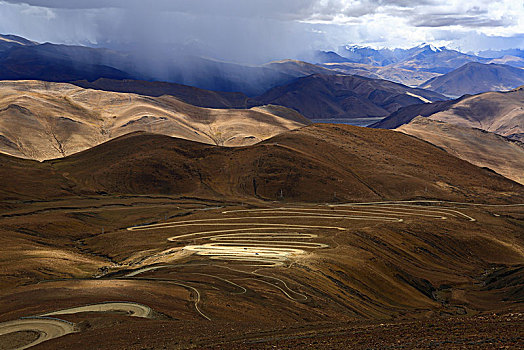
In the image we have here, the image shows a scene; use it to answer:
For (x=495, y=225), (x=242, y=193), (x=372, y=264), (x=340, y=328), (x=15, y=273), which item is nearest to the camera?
(x=340, y=328)

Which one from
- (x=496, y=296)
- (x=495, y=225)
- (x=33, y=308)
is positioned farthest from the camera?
(x=495, y=225)

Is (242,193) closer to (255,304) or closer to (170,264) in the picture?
(170,264)

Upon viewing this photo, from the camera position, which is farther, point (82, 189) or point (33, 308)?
point (82, 189)

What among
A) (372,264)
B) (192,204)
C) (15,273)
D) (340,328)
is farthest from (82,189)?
(340,328)

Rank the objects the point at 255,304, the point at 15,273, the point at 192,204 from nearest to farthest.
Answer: the point at 255,304 < the point at 15,273 < the point at 192,204

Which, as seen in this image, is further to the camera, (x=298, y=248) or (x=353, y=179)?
(x=353, y=179)

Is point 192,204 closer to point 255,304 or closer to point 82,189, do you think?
point 82,189

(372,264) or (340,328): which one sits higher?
(340,328)

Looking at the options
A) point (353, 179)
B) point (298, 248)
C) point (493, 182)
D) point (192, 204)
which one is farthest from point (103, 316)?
point (493, 182)

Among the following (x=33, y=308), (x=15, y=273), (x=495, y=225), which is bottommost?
(x=495, y=225)
